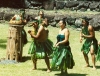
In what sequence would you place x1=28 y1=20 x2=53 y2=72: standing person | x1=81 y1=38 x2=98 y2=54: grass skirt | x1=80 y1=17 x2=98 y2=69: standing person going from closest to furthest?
x1=28 y1=20 x2=53 y2=72: standing person → x1=80 y1=17 x2=98 y2=69: standing person → x1=81 y1=38 x2=98 y2=54: grass skirt

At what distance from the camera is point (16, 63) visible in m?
12.7

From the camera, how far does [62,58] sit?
10.3 metres

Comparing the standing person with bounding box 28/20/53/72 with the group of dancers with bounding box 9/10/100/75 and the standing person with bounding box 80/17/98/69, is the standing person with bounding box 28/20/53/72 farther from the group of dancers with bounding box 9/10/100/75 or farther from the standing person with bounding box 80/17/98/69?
the standing person with bounding box 80/17/98/69

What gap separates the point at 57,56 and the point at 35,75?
103 centimetres

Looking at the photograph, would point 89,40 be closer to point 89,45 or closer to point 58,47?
point 89,45

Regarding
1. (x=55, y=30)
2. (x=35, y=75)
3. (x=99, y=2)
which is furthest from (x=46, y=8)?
(x=35, y=75)

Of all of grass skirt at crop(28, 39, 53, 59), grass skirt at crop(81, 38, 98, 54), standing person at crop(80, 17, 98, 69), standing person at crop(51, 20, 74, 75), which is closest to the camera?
standing person at crop(51, 20, 74, 75)

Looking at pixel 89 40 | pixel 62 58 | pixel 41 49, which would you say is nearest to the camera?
pixel 62 58

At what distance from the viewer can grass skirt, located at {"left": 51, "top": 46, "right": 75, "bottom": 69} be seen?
10273 millimetres

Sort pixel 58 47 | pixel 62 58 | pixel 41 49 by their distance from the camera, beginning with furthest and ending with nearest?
pixel 41 49 → pixel 58 47 → pixel 62 58

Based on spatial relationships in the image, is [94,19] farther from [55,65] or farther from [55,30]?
[55,65]

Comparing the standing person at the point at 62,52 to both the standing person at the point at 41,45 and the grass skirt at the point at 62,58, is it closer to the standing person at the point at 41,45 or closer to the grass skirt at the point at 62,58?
the grass skirt at the point at 62,58

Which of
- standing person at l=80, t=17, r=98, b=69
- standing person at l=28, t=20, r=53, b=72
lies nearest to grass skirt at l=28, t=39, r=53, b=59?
standing person at l=28, t=20, r=53, b=72

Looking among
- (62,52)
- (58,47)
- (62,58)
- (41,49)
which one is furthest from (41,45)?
(62,58)
